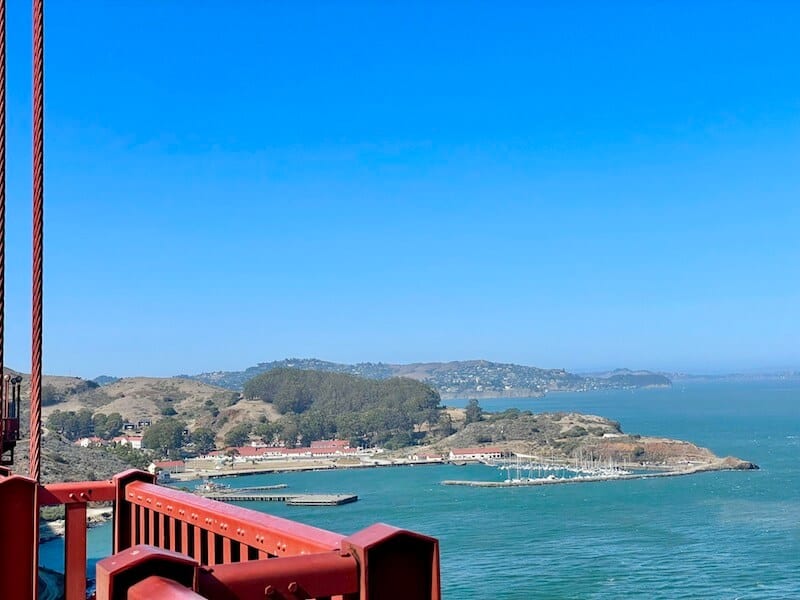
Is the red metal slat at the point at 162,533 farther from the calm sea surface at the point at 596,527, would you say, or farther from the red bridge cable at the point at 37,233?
the calm sea surface at the point at 596,527

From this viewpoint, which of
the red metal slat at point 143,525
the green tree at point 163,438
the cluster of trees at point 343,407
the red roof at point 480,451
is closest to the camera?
the red metal slat at point 143,525

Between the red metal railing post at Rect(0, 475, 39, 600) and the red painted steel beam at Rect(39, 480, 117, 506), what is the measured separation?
805 millimetres

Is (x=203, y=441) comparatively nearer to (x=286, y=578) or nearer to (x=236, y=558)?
(x=236, y=558)

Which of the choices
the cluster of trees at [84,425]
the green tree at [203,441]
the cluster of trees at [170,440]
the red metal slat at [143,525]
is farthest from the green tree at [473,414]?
Answer: the red metal slat at [143,525]

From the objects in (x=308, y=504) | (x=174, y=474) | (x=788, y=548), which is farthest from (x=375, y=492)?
(x=788, y=548)

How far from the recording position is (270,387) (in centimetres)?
10681

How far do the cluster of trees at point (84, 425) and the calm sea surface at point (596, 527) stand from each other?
84.0 feet

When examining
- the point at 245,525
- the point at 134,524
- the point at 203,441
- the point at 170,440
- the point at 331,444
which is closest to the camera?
the point at 245,525

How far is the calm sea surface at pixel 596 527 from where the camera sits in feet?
87.8

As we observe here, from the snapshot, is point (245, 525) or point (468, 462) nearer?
point (245, 525)

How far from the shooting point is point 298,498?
49.5m

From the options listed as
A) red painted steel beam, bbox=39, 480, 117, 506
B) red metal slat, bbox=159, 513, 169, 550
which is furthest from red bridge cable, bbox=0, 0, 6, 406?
red metal slat, bbox=159, 513, 169, 550

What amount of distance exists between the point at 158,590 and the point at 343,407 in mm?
105566

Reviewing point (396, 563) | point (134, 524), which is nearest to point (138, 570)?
point (396, 563)
